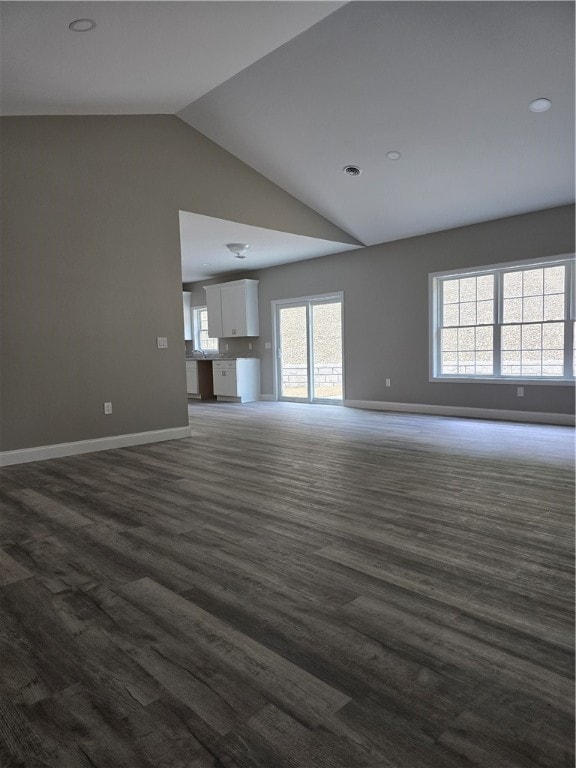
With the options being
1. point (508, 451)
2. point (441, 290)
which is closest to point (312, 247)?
point (441, 290)

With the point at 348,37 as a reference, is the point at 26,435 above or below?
below

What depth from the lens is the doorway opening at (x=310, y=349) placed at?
860 cm

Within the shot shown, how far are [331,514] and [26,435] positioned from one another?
3064 millimetres

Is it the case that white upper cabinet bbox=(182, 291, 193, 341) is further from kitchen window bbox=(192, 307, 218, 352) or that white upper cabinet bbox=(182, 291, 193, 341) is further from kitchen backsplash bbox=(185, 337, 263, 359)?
kitchen backsplash bbox=(185, 337, 263, 359)

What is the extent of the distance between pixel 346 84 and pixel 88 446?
13.6 feet

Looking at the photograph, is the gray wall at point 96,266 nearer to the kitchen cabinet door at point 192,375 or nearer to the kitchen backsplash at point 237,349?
the kitchen backsplash at point 237,349

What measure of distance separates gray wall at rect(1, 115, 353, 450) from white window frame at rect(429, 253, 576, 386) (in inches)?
120

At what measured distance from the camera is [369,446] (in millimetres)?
4930

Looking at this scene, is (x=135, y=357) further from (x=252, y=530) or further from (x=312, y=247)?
(x=312, y=247)

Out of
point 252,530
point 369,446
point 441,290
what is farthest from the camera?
point 441,290

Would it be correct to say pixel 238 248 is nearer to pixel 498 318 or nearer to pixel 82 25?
pixel 498 318

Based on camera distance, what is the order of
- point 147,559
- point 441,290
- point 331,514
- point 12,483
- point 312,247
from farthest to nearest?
point 312,247 < point 441,290 < point 12,483 < point 331,514 < point 147,559

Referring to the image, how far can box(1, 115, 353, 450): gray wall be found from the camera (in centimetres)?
451

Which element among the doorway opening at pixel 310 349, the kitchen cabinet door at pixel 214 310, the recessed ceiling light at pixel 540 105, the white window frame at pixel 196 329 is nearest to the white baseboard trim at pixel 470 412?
the doorway opening at pixel 310 349
